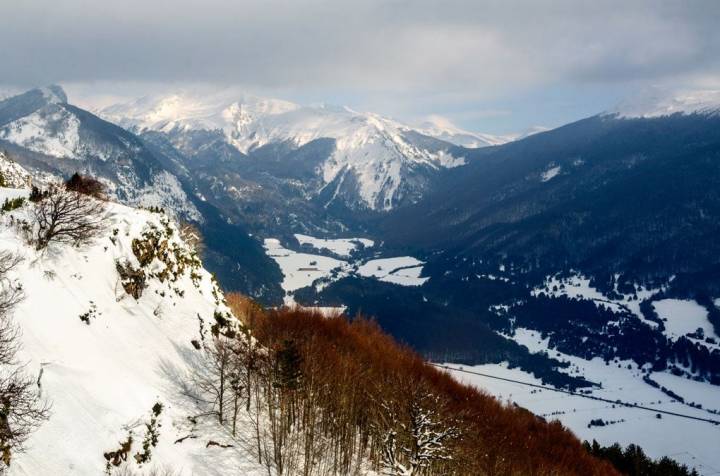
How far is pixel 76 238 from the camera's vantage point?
4756 centimetres

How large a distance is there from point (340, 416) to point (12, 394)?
37973 mm

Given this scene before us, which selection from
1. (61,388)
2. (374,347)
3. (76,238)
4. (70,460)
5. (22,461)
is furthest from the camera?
(374,347)

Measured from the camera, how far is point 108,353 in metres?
43.2

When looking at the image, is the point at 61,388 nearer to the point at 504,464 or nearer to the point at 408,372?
the point at 504,464

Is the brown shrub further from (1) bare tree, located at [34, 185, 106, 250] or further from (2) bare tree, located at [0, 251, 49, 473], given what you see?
(2) bare tree, located at [0, 251, 49, 473]

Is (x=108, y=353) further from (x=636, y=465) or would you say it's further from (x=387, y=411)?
(x=636, y=465)

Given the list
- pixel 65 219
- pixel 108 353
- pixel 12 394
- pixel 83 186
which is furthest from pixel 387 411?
pixel 83 186

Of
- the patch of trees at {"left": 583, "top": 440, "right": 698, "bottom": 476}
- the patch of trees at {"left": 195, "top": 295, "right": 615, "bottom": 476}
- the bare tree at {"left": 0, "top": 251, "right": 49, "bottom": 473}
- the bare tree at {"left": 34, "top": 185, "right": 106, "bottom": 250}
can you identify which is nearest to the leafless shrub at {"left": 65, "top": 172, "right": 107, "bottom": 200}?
the bare tree at {"left": 34, "top": 185, "right": 106, "bottom": 250}

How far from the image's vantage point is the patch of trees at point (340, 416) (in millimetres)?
50750

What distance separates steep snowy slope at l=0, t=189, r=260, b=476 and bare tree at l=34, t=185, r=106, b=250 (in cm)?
101

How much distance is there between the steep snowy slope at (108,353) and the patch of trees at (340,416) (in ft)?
13.6

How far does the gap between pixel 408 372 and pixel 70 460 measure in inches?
2320

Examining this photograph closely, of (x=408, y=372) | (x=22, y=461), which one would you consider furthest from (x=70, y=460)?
(x=408, y=372)

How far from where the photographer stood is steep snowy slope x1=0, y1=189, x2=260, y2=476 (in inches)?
1368
